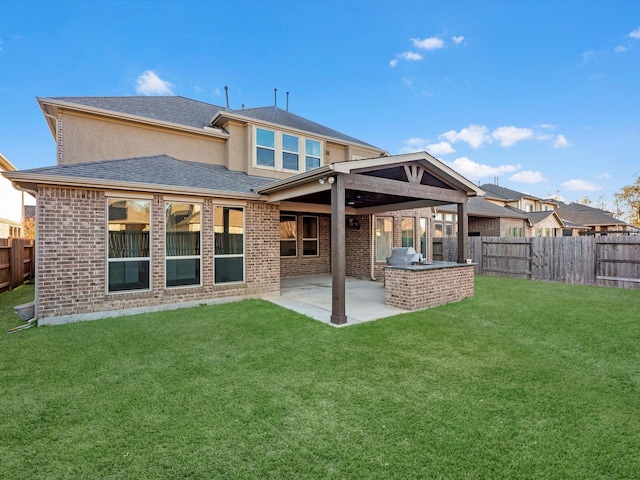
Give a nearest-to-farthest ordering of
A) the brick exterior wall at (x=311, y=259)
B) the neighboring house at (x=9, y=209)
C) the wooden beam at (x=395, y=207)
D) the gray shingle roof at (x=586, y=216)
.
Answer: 1. the wooden beam at (x=395, y=207)
2. the brick exterior wall at (x=311, y=259)
3. the neighboring house at (x=9, y=209)
4. the gray shingle roof at (x=586, y=216)

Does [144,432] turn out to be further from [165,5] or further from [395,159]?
[165,5]

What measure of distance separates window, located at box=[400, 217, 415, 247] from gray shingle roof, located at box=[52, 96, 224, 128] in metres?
9.18

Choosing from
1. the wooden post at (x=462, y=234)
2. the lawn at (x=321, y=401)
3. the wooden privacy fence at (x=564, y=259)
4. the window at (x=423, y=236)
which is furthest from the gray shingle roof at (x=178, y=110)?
the wooden privacy fence at (x=564, y=259)

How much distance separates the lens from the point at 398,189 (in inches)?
298

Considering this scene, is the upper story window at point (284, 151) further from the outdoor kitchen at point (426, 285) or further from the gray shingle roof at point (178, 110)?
the outdoor kitchen at point (426, 285)

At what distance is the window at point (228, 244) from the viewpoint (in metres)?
8.27

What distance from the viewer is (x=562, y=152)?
24.7m

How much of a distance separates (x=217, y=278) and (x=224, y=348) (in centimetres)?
→ 359

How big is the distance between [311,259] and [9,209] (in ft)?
61.6

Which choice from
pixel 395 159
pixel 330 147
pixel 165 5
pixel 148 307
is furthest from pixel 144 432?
pixel 165 5

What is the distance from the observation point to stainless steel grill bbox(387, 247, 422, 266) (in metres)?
10.1

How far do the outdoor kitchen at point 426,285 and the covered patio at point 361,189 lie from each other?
104 centimetres

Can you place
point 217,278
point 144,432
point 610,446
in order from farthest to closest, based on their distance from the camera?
point 217,278 < point 144,432 < point 610,446

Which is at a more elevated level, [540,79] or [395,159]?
[540,79]
